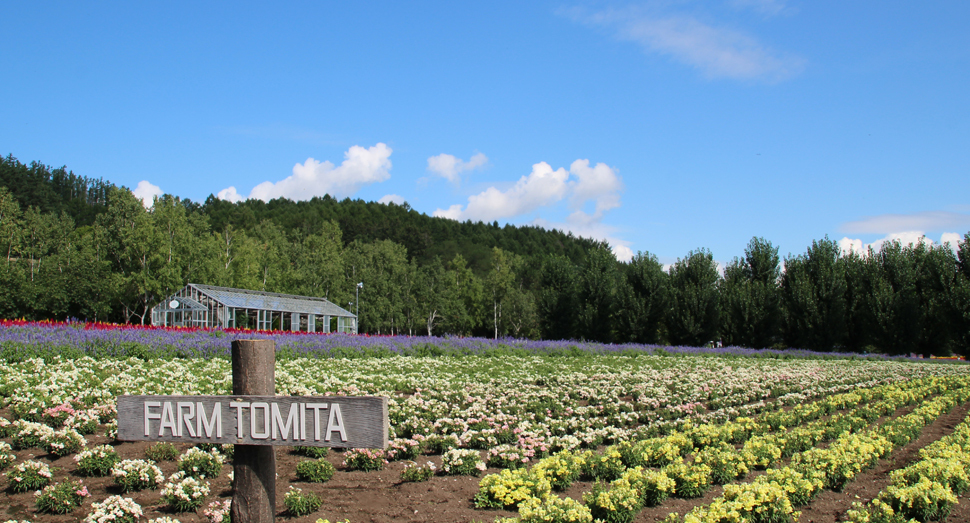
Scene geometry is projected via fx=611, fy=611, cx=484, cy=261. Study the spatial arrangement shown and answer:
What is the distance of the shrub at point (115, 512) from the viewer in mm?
4969

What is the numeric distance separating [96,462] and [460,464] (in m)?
3.82

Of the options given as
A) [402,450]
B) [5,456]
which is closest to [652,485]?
[402,450]

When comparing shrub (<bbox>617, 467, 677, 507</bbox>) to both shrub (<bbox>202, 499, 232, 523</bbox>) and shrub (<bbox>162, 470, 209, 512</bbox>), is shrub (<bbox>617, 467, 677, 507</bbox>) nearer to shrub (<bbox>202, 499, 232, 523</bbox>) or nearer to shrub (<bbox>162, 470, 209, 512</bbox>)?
shrub (<bbox>202, 499, 232, 523</bbox>)

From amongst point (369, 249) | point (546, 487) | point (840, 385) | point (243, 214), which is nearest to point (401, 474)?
point (546, 487)

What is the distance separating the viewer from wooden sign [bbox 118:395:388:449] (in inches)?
119

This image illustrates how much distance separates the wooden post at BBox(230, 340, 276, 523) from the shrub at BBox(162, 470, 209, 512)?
2.77 metres

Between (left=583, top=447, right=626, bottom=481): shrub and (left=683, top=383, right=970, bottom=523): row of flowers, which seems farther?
(left=583, top=447, right=626, bottom=481): shrub

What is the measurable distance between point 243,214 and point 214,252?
38897 millimetres

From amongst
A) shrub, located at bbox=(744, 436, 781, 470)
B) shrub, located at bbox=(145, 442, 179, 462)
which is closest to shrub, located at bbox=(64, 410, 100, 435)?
shrub, located at bbox=(145, 442, 179, 462)

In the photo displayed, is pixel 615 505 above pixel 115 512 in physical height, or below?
below

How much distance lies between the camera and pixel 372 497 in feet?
20.2

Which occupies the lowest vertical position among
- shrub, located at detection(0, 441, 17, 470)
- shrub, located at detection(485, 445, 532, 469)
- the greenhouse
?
shrub, located at detection(485, 445, 532, 469)

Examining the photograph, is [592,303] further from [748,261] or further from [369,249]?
[369,249]

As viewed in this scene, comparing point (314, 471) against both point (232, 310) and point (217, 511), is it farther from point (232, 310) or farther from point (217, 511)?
point (232, 310)
